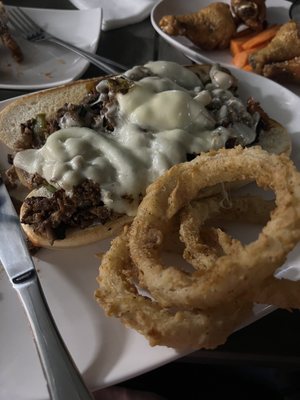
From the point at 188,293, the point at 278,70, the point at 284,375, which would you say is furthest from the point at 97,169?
the point at 278,70

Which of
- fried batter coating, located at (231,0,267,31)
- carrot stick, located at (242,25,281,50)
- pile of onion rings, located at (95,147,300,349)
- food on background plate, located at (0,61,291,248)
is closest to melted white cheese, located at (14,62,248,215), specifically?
food on background plate, located at (0,61,291,248)

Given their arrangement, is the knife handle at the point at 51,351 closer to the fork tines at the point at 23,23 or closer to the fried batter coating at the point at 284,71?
the fried batter coating at the point at 284,71

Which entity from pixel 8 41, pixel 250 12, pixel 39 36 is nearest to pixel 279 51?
pixel 250 12

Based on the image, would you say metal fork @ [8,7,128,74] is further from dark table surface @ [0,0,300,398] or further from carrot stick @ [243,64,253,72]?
dark table surface @ [0,0,300,398]

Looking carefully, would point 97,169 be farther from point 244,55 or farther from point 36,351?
point 244,55

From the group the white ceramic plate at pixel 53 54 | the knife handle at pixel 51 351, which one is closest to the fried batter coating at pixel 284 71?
the white ceramic plate at pixel 53 54

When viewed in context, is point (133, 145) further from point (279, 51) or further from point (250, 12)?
point (250, 12)
